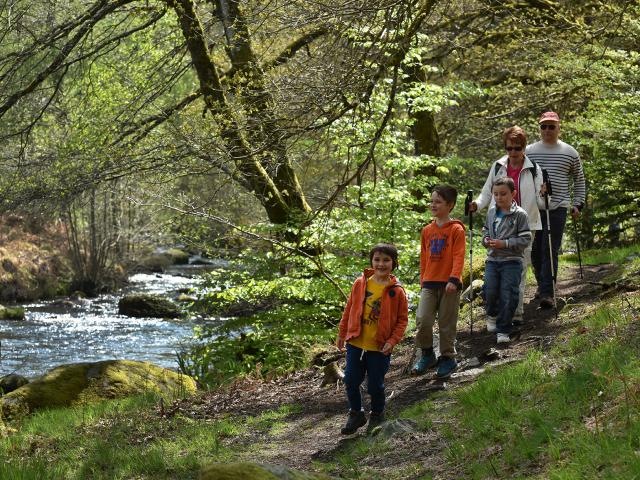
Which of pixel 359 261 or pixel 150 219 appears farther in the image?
pixel 150 219

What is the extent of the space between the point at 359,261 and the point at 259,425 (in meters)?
4.19

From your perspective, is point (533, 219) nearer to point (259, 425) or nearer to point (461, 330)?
point (461, 330)

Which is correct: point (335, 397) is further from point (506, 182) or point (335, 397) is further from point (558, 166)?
point (558, 166)

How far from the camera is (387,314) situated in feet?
20.1

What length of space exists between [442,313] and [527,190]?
72.0 inches

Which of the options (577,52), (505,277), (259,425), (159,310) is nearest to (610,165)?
(577,52)

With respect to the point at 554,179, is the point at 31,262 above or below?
below

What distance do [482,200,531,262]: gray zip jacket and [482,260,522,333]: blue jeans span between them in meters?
0.07

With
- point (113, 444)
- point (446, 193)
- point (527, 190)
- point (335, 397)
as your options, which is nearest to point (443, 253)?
point (446, 193)

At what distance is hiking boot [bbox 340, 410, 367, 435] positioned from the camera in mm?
6297

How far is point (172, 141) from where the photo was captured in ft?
38.8

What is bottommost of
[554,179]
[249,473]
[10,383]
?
[10,383]

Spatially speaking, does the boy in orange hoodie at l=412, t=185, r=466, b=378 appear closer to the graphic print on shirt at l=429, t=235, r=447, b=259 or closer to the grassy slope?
the graphic print on shirt at l=429, t=235, r=447, b=259

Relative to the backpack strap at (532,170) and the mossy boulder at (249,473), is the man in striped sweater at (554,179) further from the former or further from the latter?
the mossy boulder at (249,473)
